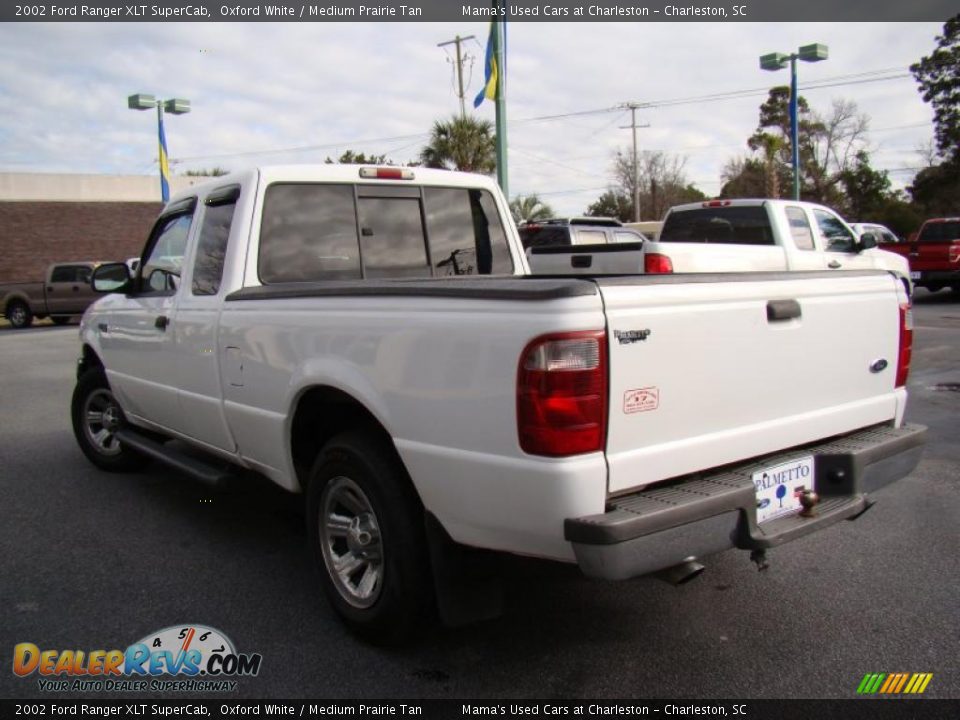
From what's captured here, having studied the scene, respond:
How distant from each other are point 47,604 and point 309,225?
2.20 meters

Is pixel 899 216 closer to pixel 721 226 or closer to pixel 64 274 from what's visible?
pixel 721 226

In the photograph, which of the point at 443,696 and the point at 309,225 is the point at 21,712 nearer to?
the point at 443,696

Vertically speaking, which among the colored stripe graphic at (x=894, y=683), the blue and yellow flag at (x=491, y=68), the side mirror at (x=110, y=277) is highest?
the blue and yellow flag at (x=491, y=68)

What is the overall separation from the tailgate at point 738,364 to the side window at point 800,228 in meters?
7.60

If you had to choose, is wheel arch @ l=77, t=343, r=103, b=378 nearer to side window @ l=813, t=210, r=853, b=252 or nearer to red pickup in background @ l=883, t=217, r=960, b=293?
side window @ l=813, t=210, r=853, b=252

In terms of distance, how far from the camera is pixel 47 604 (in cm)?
372

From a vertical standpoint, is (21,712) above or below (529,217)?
below

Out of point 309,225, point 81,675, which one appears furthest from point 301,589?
point 309,225

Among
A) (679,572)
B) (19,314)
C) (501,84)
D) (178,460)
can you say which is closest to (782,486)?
(679,572)

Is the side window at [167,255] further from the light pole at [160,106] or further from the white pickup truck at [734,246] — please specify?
the light pole at [160,106]

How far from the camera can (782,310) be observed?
3055mm

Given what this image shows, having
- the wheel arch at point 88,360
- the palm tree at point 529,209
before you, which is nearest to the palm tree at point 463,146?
the palm tree at point 529,209

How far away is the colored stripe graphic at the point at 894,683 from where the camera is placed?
2.86 meters

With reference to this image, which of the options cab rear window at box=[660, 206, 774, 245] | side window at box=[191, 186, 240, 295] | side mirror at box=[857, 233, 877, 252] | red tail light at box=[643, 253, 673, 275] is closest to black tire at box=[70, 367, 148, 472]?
side window at box=[191, 186, 240, 295]
